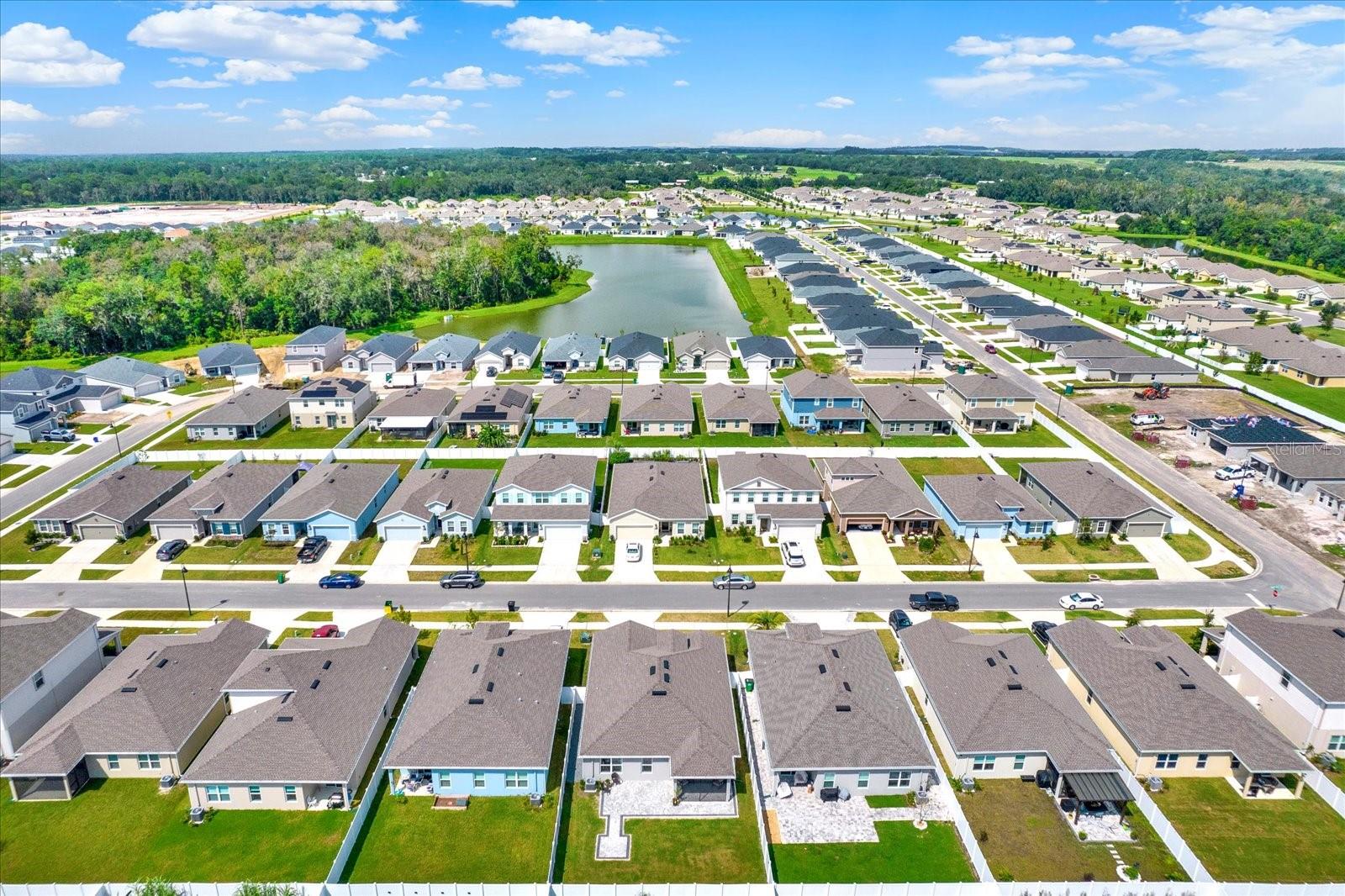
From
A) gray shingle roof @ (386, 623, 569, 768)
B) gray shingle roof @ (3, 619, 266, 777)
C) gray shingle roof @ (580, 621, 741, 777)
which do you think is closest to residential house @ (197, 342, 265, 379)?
gray shingle roof @ (3, 619, 266, 777)

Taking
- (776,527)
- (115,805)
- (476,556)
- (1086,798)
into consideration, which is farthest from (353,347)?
(1086,798)

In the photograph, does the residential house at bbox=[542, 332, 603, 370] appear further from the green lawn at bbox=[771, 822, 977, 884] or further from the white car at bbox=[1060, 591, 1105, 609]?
the green lawn at bbox=[771, 822, 977, 884]

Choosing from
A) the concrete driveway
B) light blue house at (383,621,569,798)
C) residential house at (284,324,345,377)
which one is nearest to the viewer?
light blue house at (383,621,569,798)

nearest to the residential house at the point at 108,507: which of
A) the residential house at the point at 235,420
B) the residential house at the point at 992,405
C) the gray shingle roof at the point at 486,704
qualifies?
the residential house at the point at 235,420

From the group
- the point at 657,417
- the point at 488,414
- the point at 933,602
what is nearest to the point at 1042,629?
the point at 933,602

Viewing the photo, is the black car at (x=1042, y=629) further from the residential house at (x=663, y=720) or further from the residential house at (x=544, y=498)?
the residential house at (x=544, y=498)

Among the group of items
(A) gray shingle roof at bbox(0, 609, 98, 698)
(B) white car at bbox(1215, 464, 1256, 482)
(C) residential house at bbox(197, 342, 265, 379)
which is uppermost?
(C) residential house at bbox(197, 342, 265, 379)
